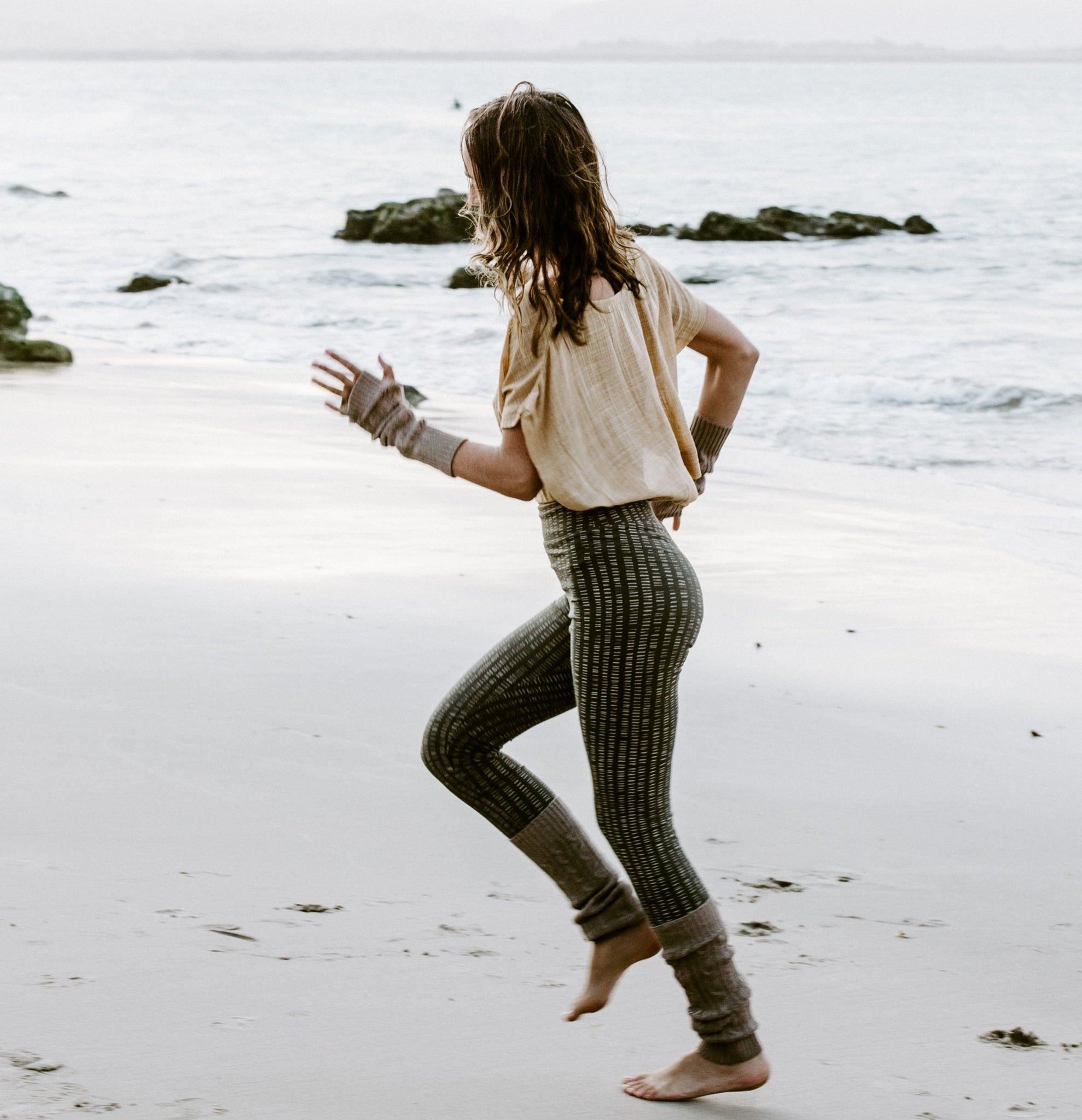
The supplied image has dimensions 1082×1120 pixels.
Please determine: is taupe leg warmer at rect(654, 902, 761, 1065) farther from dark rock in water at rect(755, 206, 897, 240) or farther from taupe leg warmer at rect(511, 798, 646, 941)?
dark rock in water at rect(755, 206, 897, 240)

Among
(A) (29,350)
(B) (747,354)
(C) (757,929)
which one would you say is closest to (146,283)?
(A) (29,350)

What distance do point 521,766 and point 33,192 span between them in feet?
138

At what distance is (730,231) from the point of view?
102 ft

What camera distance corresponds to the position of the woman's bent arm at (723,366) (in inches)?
106

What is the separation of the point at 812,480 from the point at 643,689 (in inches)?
266

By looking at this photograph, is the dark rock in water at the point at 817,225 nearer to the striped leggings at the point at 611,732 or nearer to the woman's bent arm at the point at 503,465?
the striped leggings at the point at 611,732

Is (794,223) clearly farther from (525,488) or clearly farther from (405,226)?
(525,488)

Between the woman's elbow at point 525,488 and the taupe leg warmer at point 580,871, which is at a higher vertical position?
the woman's elbow at point 525,488

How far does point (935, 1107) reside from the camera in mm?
2541

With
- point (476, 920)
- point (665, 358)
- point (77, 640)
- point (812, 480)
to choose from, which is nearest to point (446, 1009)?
point (476, 920)

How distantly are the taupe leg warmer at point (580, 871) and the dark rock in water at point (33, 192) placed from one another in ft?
132

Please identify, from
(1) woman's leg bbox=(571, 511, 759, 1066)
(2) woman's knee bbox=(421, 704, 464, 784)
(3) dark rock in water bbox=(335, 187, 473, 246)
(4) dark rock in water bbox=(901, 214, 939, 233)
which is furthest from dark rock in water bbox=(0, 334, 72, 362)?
(4) dark rock in water bbox=(901, 214, 939, 233)

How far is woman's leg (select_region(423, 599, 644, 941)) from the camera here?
261cm

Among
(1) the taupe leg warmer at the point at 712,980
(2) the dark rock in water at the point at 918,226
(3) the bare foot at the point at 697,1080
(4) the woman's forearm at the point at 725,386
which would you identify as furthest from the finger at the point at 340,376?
(2) the dark rock in water at the point at 918,226
